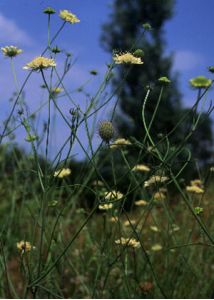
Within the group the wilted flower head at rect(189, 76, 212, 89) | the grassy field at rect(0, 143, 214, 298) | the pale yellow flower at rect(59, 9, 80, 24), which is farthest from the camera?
the pale yellow flower at rect(59, 9, 80, 24)

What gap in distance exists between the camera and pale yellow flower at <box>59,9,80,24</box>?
2.22 metres

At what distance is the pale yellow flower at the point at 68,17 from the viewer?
222cm

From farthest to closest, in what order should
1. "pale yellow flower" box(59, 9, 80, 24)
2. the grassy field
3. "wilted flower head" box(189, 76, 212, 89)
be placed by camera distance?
"pale yellow flower" box(59, 9, 80, 24) < the grassy field < "wilted flower head" box(189, 76, 212, 89)

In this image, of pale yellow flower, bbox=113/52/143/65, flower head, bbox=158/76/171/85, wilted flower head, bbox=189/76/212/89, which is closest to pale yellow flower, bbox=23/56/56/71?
pale yellow flower, bbox=113/52/143/65

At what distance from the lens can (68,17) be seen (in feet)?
7.30

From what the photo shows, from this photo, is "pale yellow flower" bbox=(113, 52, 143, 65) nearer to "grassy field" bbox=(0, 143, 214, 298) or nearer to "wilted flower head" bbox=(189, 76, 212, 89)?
"wilted flower head" bbox=(189, 76, 212, 89)

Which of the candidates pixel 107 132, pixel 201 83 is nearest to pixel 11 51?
pixel 107 132

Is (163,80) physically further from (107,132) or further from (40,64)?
(40,64)

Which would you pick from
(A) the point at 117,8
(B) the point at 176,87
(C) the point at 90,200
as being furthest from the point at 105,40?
(C) the point at 90,200

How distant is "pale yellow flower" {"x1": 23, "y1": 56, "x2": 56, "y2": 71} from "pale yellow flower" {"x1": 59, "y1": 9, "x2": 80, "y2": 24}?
0.27m

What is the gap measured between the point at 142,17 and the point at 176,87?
2165mm

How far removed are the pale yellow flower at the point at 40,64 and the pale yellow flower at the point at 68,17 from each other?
27 centimetres

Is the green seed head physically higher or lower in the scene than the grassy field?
higher

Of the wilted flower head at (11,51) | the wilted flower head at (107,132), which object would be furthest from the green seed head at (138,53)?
the wilted flower head at (11,51)
